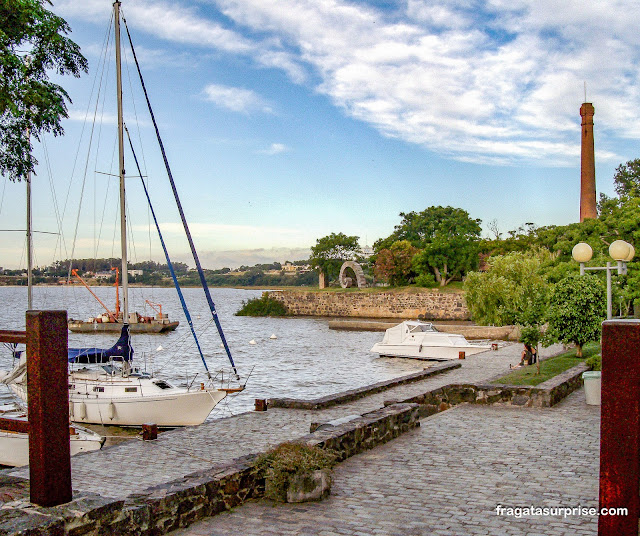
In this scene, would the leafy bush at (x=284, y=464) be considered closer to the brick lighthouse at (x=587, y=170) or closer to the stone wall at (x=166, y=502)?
the stone wall at (x=166, y=502)

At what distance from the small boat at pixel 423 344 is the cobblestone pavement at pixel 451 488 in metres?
24.0

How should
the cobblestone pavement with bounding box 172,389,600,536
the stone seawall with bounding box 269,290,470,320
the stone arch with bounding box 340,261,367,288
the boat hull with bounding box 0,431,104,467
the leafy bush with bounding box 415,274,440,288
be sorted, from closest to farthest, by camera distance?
1. the cobblestone pavement with bounding box 172,389,600,536
2. the boat hull with bounding box 0,431,104,467
3. the stone seawall with bounding box 269,290,470,320
4. the leafy bush with bounding box 415,274,440,288
5. the stone arch with bounding box 340,261,367,288

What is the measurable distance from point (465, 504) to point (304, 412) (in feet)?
29.5

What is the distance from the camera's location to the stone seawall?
77000 millimetres

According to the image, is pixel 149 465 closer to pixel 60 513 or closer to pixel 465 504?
pixel 465 504

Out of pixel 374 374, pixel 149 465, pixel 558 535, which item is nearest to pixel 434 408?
pixel 149 465

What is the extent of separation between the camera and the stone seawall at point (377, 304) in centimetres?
7700

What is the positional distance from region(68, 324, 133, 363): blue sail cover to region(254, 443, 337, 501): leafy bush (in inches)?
556

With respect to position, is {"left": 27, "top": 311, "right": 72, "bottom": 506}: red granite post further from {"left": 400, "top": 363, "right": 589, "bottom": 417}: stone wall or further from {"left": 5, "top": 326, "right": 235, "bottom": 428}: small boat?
{"left": 5, "top": 326, "right": 235, "bottom": 428}: small boat

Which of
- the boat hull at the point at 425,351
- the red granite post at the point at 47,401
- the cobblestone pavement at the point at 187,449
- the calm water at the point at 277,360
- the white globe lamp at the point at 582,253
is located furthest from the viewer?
the boat hull at the point at 425,351

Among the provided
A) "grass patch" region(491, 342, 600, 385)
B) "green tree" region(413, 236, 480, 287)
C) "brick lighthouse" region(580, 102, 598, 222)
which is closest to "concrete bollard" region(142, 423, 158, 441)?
"grass patch" region(491, 342, 600, 385)

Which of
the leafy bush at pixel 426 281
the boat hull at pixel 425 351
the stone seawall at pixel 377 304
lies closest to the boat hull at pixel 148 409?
the boat hull at pixel 425 351

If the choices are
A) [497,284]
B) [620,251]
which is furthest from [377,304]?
[620,251]

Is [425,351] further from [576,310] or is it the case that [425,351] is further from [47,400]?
[47,400]
